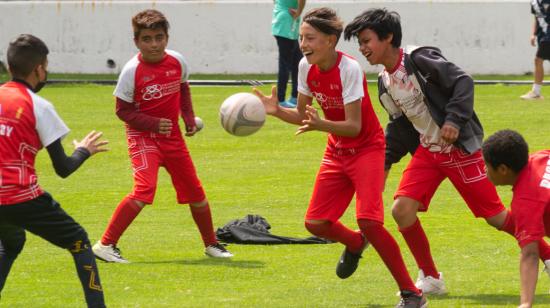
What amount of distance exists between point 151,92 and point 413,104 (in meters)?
2.53

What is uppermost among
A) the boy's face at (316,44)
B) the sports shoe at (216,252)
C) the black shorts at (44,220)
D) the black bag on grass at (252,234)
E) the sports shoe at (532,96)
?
the boy's face at (316,44)

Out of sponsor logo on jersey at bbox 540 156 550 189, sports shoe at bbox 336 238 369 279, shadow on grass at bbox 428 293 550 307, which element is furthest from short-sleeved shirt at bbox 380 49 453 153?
sponsor logo on jersey at bbox 540 156 550 189

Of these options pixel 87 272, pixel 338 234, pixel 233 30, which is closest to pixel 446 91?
pixel 338 234

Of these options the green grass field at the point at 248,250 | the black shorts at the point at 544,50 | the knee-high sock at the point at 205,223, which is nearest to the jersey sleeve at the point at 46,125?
the green grass field at the point at 248,250

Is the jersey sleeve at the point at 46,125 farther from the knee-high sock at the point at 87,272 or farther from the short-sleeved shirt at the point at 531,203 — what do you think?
the short-sleeved shirt at the point at 531,203

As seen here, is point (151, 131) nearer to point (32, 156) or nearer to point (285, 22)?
point (32, 156)

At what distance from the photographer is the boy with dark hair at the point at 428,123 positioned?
318 inches

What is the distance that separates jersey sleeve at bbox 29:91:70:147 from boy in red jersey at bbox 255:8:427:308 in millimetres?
1605

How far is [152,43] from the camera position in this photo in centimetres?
988

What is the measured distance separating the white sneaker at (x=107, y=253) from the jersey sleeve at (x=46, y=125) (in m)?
2.64

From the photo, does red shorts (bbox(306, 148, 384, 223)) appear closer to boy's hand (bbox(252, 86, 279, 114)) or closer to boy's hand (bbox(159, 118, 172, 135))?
boy's hand (bbox(252, 86, 279, 114))

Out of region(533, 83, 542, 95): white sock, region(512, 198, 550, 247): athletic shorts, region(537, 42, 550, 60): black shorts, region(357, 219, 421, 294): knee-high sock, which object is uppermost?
region(512, 198, 550, 247): athletic shorts

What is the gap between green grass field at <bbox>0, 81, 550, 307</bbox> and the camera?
848 cm

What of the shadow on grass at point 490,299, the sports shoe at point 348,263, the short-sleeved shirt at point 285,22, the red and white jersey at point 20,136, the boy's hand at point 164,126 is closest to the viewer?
the red and white jersey at point 20,136
